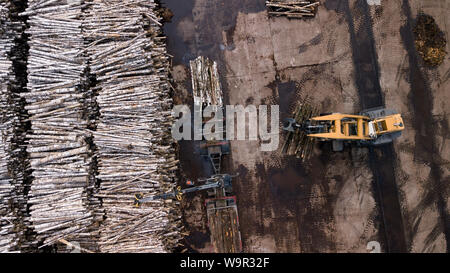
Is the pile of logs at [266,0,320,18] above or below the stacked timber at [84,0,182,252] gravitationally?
above

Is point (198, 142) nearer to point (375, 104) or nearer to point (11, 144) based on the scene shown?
point (11, 144)

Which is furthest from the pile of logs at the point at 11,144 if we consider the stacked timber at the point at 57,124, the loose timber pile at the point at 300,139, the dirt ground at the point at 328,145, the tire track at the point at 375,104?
the tire track at the point at 375,104

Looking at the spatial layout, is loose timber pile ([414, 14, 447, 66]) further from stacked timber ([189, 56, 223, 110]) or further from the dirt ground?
stacked timber ([189, 56, 223, 110])

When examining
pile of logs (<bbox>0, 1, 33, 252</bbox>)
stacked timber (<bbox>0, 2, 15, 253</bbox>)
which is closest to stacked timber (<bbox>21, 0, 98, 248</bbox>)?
pile of logs (<bbox>0, 1, 33, 252</bbox>)

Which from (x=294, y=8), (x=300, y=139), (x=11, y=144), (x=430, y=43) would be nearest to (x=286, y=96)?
(x=300, y=139)

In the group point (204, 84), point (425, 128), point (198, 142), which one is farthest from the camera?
point (198, 142)

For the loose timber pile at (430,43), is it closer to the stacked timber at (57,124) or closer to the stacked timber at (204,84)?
the stacked timber at (204,84)
